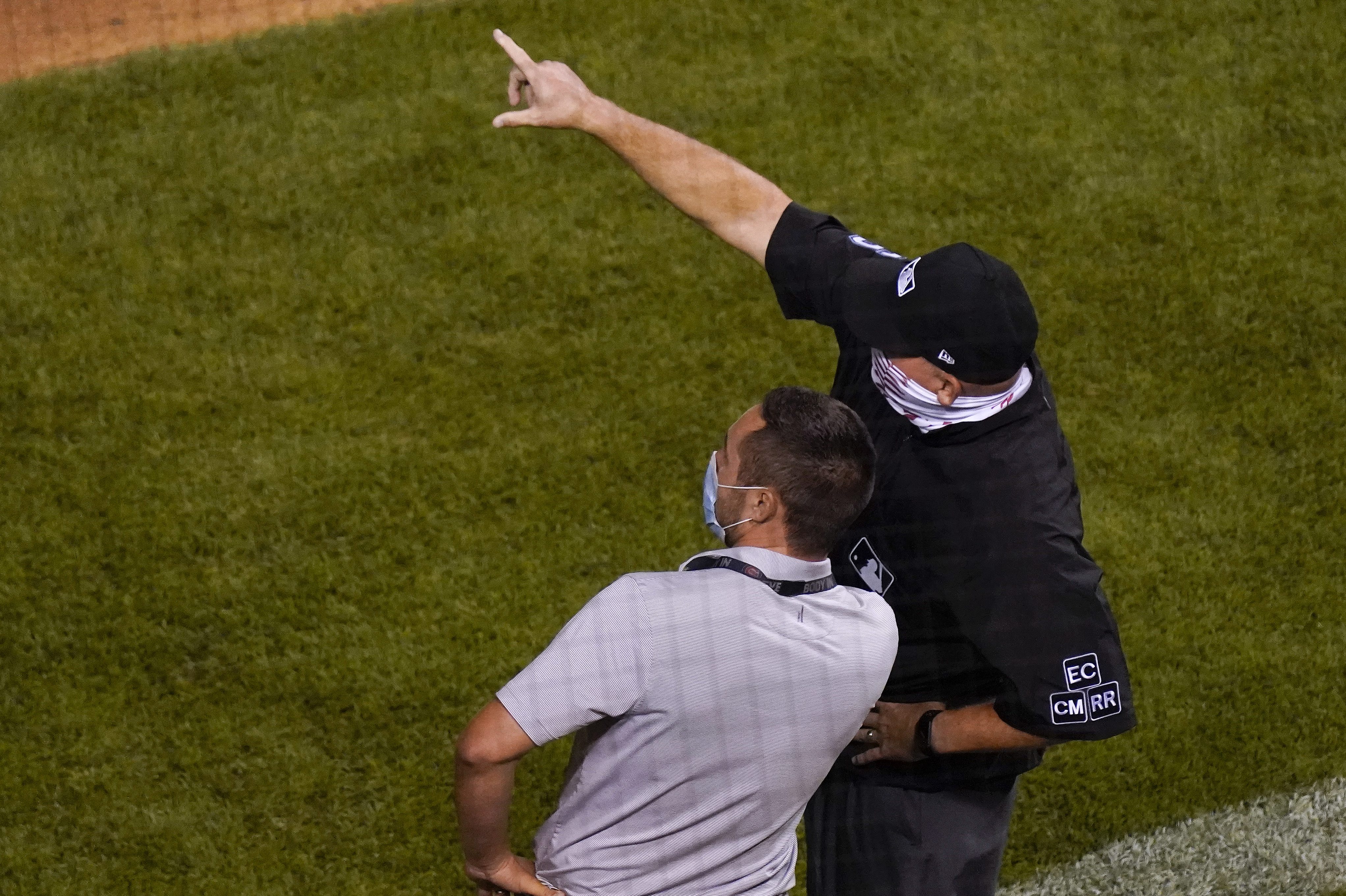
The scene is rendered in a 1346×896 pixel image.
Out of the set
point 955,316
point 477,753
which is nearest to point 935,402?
point 955,316

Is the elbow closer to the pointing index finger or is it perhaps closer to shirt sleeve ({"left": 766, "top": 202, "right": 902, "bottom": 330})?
shirt sleeve ({"left": 766, "top": 202, "right": 902, "bottom": 330})

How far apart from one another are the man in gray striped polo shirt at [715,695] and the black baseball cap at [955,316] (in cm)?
35

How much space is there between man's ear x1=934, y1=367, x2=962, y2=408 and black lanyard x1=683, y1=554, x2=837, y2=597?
0.50 meters

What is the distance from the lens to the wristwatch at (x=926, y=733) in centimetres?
279

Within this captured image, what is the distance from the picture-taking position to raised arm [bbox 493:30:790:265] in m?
3.31

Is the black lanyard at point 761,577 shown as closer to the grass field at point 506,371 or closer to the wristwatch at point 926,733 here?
the wristwatch at point 926,733

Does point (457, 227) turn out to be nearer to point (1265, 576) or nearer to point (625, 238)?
point (625, 238)

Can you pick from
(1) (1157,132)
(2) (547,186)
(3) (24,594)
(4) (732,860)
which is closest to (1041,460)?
(4) (732,860)

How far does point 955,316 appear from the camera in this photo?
2730 mm

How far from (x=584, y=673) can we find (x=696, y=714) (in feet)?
0.68

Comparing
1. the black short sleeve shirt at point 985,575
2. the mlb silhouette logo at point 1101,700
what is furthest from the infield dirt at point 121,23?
the mlb silhouette logo at point 1101,700

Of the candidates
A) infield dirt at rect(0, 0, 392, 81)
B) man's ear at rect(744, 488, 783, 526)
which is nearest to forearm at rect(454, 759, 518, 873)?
man's ear at rect(744, 488, 783, 526)

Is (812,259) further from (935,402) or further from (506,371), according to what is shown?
(506,371)

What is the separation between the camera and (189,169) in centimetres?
597
